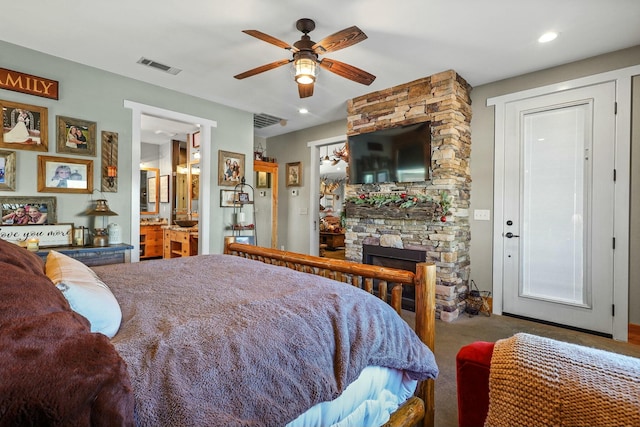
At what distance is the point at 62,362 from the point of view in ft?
2.04

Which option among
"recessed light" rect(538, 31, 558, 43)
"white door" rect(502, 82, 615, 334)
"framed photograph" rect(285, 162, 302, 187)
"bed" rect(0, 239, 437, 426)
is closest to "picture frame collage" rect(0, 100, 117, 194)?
"bed" rect(0, 239, 437, 426)

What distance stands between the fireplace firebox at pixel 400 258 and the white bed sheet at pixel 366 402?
2.26m

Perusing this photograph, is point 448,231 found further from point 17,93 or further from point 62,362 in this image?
point 17,93

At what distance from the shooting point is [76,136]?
10.9 feet

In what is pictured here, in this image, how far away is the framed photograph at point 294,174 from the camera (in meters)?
5.94

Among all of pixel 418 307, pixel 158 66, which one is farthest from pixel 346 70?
pixel 158 66

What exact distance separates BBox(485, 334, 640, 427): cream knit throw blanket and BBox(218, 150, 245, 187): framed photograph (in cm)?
430

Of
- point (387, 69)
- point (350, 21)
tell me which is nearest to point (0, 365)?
point (350, 21)

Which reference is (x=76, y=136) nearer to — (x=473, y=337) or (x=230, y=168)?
(x=230, y=168)

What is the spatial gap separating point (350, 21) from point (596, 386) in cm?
270

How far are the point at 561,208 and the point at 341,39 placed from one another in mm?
2826

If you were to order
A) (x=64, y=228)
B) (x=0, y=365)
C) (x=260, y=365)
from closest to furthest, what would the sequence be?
1. (x=0, y=365)
2. (x=260, y=365)
3. (x=64, y=228)

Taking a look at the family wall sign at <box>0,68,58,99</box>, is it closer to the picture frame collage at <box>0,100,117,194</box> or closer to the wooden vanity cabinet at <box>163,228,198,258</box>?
the picture frame collage at <box>0,100,117,194</box>

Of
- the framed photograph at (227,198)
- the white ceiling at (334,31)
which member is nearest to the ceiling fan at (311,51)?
the white ceiling at (334,31)
